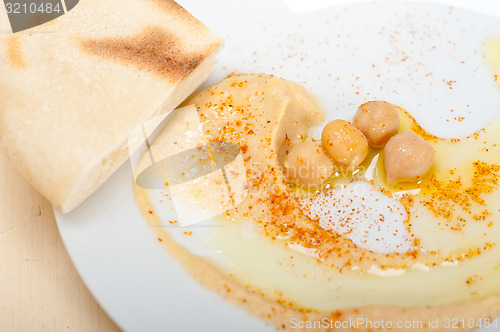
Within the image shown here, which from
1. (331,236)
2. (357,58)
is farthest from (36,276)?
(357,58)

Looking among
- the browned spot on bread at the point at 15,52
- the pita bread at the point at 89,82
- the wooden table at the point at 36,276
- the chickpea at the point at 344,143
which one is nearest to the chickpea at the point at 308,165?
the chickpea at the point at 344,143

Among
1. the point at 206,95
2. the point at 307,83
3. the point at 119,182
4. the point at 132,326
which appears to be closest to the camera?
the point at 132,326

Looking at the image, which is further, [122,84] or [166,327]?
[122,84]

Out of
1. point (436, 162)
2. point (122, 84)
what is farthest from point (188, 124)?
point (436, 162)

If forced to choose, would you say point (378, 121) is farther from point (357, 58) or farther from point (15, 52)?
point (15, 52)

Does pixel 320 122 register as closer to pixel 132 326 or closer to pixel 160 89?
pixel 160 89

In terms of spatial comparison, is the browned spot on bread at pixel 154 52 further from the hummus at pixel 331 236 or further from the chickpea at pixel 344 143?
the chickpea at pixel 344 143
